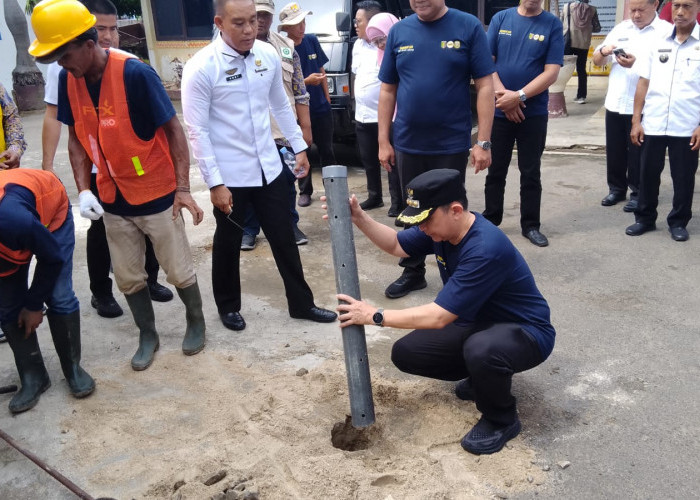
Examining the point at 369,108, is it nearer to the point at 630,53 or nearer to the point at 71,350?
the point at 630,53

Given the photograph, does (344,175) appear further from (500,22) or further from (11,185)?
(500,22)

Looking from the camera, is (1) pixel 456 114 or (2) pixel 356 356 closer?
(2) pixel 356 356

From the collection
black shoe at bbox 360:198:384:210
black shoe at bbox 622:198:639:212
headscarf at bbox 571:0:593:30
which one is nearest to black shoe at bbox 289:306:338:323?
black shoe at bbox 360:198:384:210

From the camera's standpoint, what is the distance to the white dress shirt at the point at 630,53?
234 inches

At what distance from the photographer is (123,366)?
3.99 m

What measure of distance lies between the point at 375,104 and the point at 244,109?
271 cm

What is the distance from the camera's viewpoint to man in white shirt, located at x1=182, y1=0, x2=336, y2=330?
12.6ft

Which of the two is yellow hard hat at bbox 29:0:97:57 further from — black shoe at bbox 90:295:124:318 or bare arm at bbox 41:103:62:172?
black shoe at bbox 90:295:124:318

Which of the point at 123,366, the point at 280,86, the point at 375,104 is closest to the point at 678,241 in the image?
the point at 375,104

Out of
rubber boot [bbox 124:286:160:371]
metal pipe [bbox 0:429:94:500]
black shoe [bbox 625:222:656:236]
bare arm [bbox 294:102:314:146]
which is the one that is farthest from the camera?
black shoe [bbox 625:222:656:236]

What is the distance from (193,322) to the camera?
13.5ft

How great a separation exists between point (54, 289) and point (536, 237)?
3725 millimetres

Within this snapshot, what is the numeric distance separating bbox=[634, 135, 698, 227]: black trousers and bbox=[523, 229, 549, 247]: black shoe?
0.87m

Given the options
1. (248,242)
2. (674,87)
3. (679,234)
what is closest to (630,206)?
(679,234)
